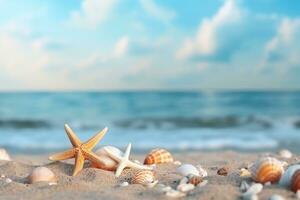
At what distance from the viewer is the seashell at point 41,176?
351 centimetres

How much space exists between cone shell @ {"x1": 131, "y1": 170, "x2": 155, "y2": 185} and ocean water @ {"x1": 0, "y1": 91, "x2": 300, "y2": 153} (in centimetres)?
599

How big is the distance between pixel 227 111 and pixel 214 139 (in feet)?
35.7

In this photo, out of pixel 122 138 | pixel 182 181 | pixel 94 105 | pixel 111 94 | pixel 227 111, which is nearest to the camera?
pixel 182 181

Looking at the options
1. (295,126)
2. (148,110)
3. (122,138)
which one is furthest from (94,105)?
(122,138)

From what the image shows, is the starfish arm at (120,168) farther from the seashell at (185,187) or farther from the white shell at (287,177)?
the white shell at (287,177)

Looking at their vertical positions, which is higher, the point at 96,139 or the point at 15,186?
the point at 96,139

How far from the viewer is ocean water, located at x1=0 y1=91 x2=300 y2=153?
11.0 metres

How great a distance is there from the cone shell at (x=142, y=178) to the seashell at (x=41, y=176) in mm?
615

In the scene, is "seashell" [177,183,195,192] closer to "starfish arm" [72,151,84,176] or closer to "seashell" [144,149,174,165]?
"starfish arm" [72,151,84,176]

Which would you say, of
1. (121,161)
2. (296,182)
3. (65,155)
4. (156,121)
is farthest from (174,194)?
(156,121)

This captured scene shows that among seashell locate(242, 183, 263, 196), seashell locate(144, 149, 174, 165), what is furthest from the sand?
seashell locate(144, 149, 174, 165)

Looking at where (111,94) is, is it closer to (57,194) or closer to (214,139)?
(214,139)

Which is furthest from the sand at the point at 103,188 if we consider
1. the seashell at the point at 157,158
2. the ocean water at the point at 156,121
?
the ocean water at the point at 156,121

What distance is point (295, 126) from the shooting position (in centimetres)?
1659
